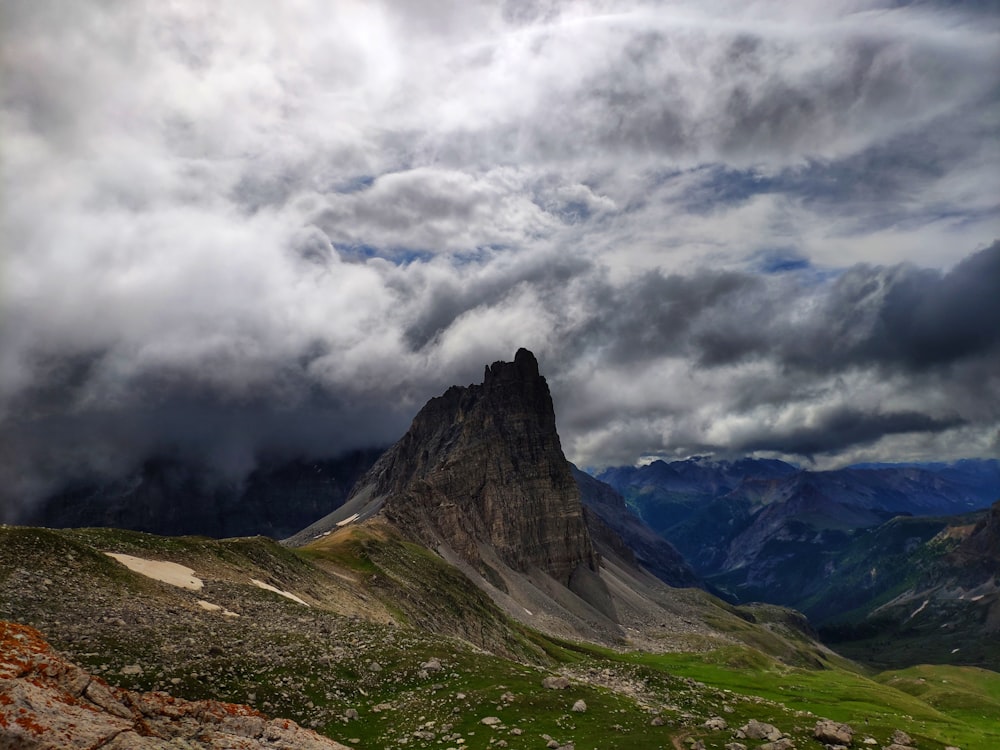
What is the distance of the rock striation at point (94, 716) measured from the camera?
70.0ft

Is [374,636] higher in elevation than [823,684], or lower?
higher

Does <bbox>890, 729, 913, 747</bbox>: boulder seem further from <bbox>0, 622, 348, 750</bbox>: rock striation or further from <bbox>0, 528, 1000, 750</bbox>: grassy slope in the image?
<bbox>0, 622, 348, 750</bbox>: rock striation

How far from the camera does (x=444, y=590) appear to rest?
135750 millimetres

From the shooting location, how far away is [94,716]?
76.7 ft

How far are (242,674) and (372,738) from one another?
34.8 ft

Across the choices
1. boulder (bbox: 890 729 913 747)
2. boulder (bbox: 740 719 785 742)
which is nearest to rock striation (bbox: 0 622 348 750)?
boulder (bbox: 740 719 785 742)

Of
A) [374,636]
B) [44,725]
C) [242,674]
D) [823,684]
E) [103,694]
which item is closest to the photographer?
[44,725]

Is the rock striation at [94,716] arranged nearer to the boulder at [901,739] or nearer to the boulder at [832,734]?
the boulder at [832,734]

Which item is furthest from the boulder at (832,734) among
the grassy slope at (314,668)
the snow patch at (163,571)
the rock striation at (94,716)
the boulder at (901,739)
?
the snow patch at (163,571)

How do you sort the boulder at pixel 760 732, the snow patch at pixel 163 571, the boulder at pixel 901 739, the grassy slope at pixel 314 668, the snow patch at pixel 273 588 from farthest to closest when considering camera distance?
the snow patch at pixel 273 588 < the snow patch at pixel 163 571 < the boulder at pixel 901 739 < the boulder at pixel 760 732 < the grassy slope at pixel 314 668

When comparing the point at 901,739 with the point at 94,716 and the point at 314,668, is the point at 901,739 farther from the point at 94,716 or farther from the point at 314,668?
the point at 94,716

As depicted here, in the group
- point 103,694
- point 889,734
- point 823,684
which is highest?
point 103,694

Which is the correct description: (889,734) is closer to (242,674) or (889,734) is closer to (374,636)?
(374,636)

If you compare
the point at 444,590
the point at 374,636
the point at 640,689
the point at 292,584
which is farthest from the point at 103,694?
the point at 444,590
